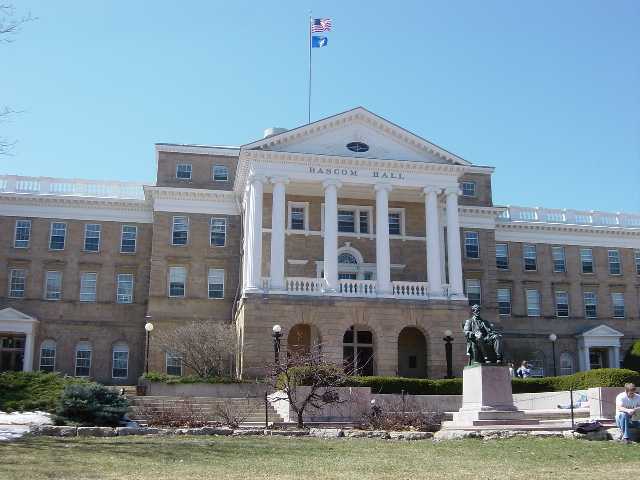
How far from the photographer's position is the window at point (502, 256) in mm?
55906

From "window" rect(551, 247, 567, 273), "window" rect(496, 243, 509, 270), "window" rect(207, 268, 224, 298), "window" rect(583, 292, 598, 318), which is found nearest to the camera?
"window" rect(207, 268, 224, 298)

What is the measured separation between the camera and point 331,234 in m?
42.0

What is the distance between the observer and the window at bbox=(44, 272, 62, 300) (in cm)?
4919

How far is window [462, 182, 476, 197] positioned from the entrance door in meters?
30.8

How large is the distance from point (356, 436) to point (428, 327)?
20.3m

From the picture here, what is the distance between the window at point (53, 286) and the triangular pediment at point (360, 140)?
17038mm

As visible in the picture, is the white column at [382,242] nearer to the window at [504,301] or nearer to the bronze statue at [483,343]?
the bronze statue at [483,343]

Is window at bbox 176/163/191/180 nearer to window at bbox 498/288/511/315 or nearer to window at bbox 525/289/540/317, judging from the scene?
window at bbox 498/288/511/315

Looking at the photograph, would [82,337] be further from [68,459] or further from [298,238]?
[68,459]

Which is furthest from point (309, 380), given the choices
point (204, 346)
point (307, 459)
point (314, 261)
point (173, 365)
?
point (173, 365)

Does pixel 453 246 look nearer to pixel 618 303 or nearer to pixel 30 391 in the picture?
pixel 618 303

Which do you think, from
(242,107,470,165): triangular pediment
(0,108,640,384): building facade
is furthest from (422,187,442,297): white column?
(242,107,470,165): triangular pediment

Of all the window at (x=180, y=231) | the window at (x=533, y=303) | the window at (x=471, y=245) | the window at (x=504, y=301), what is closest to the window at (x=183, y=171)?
the window at (x=180, y=231)

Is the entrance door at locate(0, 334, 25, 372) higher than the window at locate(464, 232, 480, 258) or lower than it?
lower
